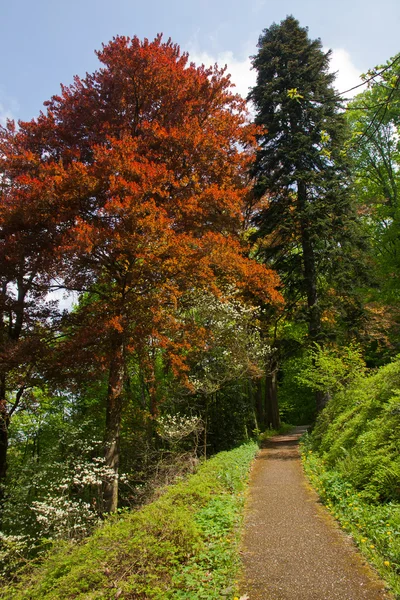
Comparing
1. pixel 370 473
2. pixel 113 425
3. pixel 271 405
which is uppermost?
pixel 113 425

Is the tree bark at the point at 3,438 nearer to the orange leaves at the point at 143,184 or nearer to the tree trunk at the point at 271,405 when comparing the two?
the orange leaves at the point at 143,184

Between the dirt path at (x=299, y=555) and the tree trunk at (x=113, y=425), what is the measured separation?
148 inches

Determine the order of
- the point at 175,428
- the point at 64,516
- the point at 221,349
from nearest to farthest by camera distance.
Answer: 1. the point at 64,516
2. the point at 175,428
3. the point at 221,349

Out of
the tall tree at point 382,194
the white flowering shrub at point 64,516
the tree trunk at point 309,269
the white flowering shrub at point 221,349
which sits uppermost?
the tall tree at point 382,194

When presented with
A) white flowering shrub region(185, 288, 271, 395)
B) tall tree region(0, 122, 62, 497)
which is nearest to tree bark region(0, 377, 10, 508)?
tall tree region(0, 122, 62, 497)

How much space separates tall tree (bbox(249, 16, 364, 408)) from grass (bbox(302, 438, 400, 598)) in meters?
7.62

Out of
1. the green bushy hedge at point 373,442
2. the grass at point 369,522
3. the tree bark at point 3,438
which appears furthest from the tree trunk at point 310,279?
the tree bark at point 3,438

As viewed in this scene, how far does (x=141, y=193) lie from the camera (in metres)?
8.53

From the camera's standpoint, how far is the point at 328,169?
14.4m

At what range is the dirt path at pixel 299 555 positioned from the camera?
3.41 m

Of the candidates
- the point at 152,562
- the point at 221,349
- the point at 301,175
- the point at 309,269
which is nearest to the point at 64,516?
the point at 152,562

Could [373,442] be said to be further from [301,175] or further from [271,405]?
[271,405]

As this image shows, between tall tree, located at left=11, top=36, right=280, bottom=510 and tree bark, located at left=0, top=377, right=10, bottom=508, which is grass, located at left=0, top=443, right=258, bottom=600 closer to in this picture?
tall tree, located at left=11, top=36, right=280, bottom=510

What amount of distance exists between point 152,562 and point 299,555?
5.57 ft
